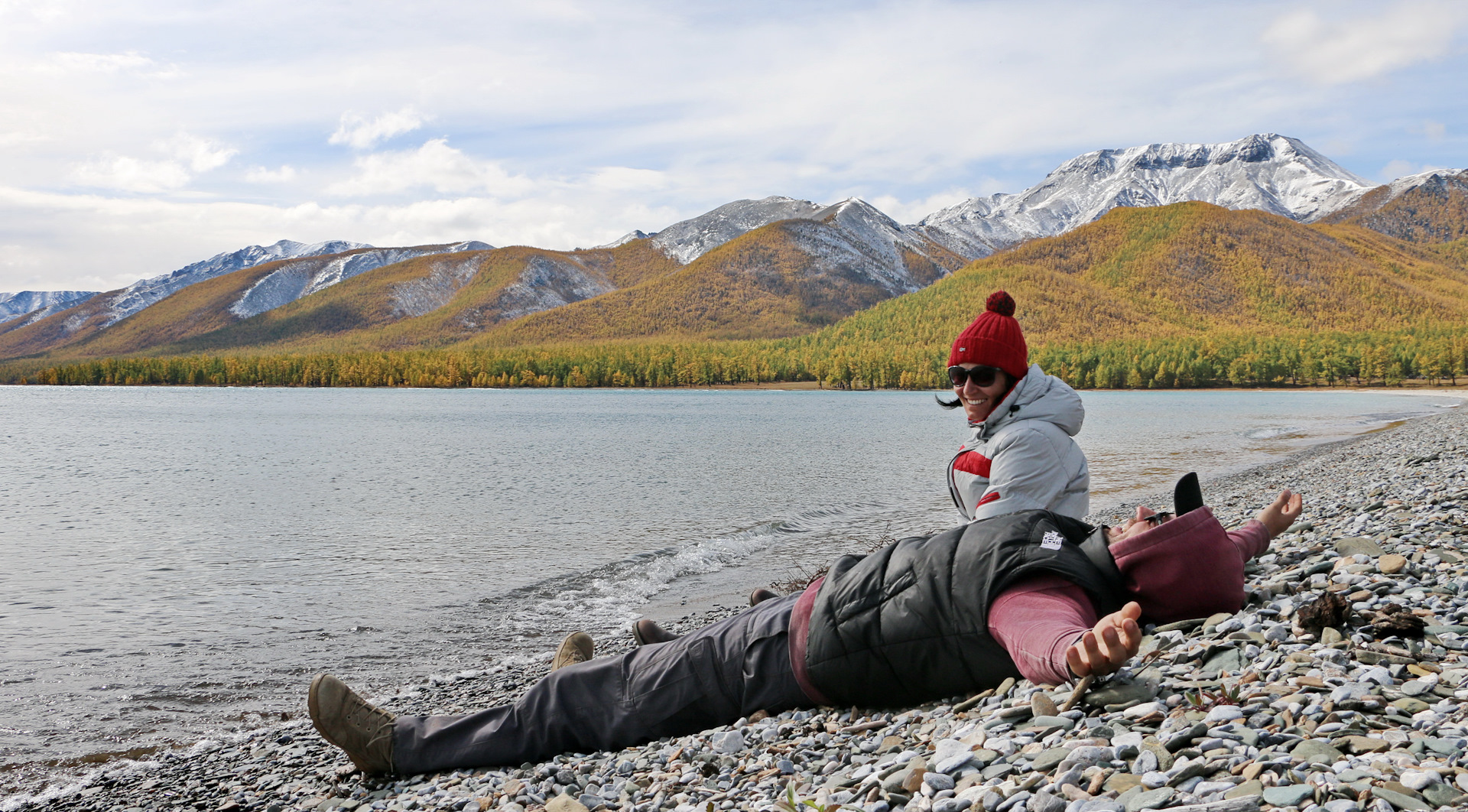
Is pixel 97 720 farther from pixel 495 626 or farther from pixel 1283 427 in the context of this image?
pixel 1283 427

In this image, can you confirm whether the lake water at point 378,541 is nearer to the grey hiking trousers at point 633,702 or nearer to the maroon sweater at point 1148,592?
the grey hiking trousers at point 633,702

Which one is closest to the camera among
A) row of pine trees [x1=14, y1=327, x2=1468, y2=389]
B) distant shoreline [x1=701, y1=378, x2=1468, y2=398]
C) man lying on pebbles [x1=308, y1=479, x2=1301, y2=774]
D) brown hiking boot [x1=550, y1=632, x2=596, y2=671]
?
man lying on pebbles [x1=308, y1=479, x2=1301, y2=774]

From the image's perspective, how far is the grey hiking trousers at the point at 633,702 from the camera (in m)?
4.94

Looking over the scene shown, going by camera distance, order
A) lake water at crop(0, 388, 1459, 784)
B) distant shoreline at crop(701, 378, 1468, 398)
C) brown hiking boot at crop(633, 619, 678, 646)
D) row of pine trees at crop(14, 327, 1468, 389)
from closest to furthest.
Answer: brown hiking boot at crop(633, 619, 678, 646) < lake water at crop(0, 388, 1459, 784) < distant shoreline at crop(701, 378, 1468, 398) < row of pine trees at crop(14, 327, 1468, 389)

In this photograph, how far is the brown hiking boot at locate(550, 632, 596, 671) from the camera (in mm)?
6219

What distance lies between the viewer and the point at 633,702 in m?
5.17

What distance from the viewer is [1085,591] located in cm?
402

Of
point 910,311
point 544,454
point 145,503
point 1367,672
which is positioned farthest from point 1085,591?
point 910,311

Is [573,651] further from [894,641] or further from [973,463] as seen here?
[973,463]

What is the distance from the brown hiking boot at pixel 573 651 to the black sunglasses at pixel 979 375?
3090mm

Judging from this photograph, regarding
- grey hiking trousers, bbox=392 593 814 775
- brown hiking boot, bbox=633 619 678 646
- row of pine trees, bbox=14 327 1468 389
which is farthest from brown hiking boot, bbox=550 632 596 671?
row of pine trees, bbox=14 327 1468 389

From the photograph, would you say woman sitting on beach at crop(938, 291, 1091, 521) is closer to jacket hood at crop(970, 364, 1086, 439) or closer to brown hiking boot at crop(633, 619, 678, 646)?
jacket hood at crop(970, 364, 1086, 439)

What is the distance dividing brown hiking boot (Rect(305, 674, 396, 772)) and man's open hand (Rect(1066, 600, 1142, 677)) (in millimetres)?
4154

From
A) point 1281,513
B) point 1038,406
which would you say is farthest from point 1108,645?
point 1281,513
